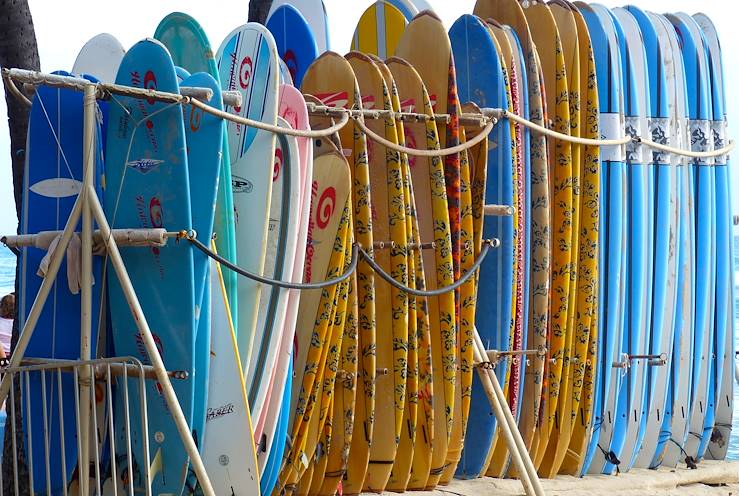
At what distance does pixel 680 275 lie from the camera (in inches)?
239

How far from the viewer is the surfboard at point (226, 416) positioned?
4258 mm

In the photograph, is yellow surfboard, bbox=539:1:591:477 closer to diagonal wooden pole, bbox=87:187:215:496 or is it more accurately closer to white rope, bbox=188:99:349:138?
white rope, bbox=188:99:349:138

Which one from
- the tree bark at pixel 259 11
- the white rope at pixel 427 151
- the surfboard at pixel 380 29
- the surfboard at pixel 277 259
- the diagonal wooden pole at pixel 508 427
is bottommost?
the diagonal wooden pole at pixel 508 427

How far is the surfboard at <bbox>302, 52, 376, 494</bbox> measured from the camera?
4801 millimetres

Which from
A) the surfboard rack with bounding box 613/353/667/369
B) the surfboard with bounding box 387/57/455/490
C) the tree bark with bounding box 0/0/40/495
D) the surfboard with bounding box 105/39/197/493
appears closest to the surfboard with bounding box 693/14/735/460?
the surfboard rack with bounding box 613/353/667/369

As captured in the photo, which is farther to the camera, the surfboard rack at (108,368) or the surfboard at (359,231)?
the surfboard at (359,231)

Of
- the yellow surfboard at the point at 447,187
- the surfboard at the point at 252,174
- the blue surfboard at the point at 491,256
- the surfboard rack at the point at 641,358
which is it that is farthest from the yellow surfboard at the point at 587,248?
the surfboard at the point at 252,174

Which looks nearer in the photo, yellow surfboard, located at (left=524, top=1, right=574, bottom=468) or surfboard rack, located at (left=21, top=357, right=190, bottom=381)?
surfboard rack, located at (left=21, top=357, right=190, bottom=381)

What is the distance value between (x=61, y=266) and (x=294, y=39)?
5.60ft

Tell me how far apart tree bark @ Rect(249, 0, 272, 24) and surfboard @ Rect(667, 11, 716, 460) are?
2.34 metres

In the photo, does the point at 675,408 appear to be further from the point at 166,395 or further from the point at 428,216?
the point at 166,395

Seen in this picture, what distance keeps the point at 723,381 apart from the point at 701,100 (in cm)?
143

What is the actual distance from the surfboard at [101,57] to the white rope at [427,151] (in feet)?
3.44

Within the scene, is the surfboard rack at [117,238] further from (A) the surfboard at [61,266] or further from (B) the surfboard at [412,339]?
(B) the surfboard at [412,339]
